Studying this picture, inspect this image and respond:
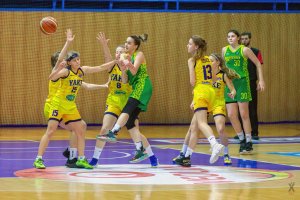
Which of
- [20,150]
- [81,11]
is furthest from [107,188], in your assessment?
[81,11]

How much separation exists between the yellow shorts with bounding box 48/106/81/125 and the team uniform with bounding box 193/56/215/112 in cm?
182

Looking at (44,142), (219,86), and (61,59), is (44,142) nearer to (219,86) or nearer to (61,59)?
(61,59)

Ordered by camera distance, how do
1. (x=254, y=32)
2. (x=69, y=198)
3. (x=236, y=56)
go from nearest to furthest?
(x=69, y=198)
(x=236, y=56)
(x=254, y=32)

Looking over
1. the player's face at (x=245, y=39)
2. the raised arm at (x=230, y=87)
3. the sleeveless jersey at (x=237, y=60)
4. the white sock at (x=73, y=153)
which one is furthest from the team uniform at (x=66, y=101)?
the player's face at (x=245, y=39)

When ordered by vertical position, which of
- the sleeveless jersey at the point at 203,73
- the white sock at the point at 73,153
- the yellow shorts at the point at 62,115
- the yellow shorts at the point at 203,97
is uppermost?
the sleeveless jersey at the point at 203,73

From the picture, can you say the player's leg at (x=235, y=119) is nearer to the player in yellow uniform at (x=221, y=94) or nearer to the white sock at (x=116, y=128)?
the player in yellow uniform at (x=221, y=94)

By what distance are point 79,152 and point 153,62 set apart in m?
10.7

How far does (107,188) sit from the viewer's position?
9.23m

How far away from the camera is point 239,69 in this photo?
14.2 m

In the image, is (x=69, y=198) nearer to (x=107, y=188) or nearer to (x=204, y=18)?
(x=107, y=188)

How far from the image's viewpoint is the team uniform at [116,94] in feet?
39.1

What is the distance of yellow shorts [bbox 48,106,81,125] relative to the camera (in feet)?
37.1

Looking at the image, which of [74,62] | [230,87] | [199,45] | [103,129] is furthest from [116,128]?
[230,87]

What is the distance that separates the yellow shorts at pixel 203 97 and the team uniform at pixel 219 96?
33.4 inches
